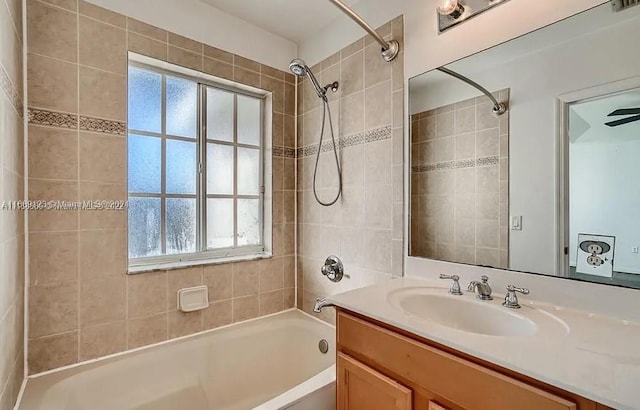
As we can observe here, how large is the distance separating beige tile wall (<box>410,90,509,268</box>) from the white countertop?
1.14 feet

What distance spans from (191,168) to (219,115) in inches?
17.5

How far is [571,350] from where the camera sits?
781 mm

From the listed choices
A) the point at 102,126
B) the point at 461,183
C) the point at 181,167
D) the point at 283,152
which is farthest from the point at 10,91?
the point at 461,183

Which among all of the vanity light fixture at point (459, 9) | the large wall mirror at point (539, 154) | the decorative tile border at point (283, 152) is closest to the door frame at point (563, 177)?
the large wall mirror at point (539, 154)

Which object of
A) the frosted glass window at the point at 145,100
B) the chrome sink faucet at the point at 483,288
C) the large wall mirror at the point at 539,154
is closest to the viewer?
the large wall mirror at the point at 539,154

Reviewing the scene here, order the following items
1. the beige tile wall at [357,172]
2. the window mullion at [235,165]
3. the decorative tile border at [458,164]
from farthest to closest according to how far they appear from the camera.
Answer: the window mullion at [235,165] < the beige tile wall at [357,172] < the decorative tile border at [458,164]

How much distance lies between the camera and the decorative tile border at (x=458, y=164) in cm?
132

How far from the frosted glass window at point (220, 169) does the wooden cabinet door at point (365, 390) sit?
1.40 metres

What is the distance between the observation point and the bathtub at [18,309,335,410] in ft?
4.42

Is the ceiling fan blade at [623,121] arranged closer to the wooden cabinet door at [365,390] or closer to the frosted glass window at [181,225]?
the wooden cabinet door at [365,390]

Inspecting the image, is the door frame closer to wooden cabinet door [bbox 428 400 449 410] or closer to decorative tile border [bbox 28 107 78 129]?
wooden cabinet door [bbox 428 400 449 410]

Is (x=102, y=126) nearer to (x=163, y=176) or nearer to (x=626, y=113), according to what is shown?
(x=163, y=176)

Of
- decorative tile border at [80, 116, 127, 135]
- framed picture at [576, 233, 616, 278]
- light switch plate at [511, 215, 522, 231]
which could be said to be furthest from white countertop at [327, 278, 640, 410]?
decorative tile border at [80, 116, 127, 135]

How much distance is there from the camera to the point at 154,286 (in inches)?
68.2
